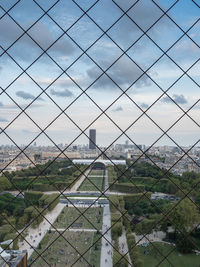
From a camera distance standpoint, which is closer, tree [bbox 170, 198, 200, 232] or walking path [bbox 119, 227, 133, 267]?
walking path [bbox 119, 227, 133, 267]

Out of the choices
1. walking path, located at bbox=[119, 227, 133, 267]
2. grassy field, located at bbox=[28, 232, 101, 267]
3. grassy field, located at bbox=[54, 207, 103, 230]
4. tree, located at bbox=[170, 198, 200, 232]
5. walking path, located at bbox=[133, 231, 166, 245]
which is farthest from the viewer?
grassy field, located at bbox=[54, 207, 103, 230]

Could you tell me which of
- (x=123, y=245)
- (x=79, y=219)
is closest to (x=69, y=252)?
(x=123, y=245)

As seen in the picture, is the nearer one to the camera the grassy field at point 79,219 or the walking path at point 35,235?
the walking path at point 35,235

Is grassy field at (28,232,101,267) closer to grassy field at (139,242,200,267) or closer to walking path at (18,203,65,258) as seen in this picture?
walking path at (18,203,65,258)

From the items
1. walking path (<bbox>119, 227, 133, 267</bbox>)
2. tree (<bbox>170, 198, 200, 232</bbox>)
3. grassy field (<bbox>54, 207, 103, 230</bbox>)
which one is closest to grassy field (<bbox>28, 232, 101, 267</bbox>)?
walking path (<bbox>119, 227, 133, 267</bbox>)

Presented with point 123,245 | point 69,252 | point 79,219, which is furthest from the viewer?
point 79,219

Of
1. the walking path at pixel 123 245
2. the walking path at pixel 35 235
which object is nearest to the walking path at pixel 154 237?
the walking path at pixel 123 245

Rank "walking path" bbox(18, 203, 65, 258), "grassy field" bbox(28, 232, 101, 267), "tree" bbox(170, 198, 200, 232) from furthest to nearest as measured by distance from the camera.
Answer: "tree" bbox(170, 198, 200, 232) < "walking path" bbox(18, 203, 65, 258) < "grassy field" bbox(28, 232, 101, 267)

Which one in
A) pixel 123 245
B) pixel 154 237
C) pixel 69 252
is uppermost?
pixel 69 252

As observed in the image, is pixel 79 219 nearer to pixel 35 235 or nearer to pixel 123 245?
pixel 35 235

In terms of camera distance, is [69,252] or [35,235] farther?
[35,235]

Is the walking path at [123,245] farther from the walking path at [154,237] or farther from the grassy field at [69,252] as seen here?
the grassy field at [69,252]
